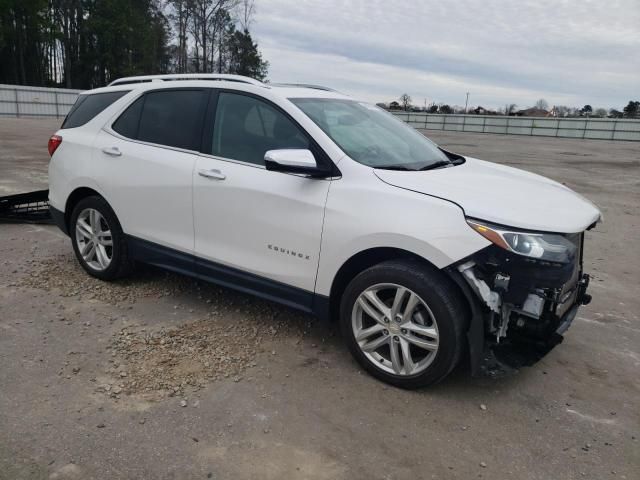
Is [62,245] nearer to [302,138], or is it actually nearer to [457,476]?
[302,138]

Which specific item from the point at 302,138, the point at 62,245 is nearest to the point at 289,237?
the point at 302,138

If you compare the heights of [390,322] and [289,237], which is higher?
[289,237]

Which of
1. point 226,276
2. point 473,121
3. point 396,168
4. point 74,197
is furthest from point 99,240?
point 473,121

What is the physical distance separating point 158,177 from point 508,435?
303 centimetres

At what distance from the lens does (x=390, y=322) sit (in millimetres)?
3176

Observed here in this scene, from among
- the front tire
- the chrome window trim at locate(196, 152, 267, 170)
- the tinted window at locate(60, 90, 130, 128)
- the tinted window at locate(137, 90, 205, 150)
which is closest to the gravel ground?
the front tire

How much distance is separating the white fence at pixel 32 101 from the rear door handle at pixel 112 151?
36.9 metres

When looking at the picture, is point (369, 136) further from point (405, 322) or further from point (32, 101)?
point (32, 101)

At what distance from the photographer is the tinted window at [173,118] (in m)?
4.03

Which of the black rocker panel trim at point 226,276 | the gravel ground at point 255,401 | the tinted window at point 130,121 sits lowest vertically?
the gravel ground at point 255,401

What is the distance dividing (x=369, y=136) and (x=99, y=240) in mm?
2610

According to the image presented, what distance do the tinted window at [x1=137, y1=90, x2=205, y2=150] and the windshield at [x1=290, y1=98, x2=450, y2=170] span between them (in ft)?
2.80

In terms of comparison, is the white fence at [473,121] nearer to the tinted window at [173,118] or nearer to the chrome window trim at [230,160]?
the tinted window at [173,118]

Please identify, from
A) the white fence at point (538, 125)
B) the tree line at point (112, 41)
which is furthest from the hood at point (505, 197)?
the tree line at point (112, 41)
